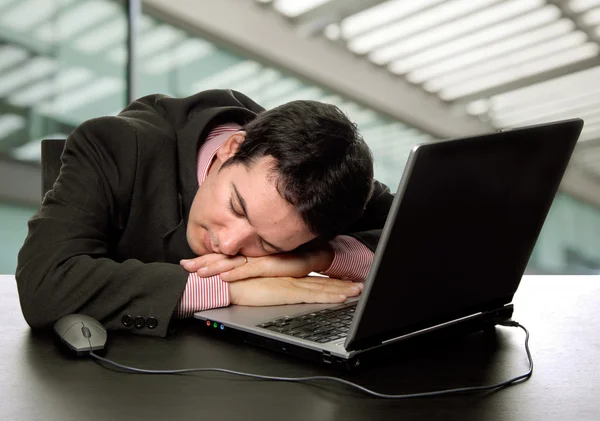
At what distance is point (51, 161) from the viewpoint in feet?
5.31

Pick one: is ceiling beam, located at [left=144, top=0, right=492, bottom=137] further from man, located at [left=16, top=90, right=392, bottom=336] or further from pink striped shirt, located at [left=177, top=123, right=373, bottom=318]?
man, located at [left=16, top=90, right=392, bottom=336]

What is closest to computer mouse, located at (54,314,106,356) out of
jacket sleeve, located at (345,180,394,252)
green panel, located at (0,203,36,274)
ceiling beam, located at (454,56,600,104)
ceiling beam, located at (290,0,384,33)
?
jacket sleeve, located at (345,180,394,252)

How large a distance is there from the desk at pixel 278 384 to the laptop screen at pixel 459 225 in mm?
71

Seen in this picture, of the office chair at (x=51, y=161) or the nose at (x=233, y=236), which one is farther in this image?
the office chair at (x=51, y=161)

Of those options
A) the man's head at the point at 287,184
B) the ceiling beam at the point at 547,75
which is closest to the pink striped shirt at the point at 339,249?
the man's head at the point at 287,184

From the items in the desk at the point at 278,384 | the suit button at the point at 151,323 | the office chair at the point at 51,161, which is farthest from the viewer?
the office chair at the point at 51,161

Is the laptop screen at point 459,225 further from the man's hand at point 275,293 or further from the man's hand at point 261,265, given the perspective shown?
the man's hand at point 261,265

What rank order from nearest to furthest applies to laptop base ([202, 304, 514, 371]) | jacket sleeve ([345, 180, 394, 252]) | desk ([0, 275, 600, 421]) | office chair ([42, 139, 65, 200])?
desk ([0, 275, 600, 421])
laptop base ([202, 304, 514, 371])
office chair ([42, 139, 65, 200])
jacket sleeve ([345, 180, 394, 252])

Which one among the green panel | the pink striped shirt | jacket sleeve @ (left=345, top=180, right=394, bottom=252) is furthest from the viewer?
the green panel

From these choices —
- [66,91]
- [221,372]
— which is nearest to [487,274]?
[221,372]

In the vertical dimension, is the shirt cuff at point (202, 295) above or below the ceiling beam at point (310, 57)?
above

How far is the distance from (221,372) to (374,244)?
28.5 inches

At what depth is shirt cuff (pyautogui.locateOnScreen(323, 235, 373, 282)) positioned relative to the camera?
59.6 inches

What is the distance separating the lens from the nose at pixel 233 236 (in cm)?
129
